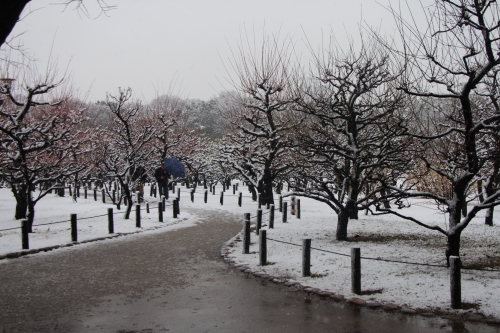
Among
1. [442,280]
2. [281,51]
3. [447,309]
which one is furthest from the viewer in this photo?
[281,51]

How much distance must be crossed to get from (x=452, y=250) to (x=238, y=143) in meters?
20.2

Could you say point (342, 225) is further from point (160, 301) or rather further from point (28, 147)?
point (28, 147)

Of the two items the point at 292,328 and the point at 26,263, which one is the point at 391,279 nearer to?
the point at 292,328

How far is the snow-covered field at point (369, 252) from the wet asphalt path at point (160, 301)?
2.69ft

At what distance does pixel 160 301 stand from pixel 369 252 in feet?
20.3

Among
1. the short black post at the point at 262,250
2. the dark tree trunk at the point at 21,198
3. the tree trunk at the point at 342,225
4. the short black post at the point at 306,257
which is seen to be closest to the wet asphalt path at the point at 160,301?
the short black post at the point at 262,250

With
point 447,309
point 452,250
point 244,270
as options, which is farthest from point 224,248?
point 447,309

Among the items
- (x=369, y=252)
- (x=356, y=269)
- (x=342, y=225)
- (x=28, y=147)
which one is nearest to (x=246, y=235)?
(x=369, y=252)

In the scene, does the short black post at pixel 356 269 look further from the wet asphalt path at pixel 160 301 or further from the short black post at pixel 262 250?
the short black post at pixel 262 250

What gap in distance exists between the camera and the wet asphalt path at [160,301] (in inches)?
245

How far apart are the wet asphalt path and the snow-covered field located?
0.82 m

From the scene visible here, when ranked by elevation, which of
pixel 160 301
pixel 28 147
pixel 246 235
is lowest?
pixel 160 301

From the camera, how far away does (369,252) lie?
11.5 metres

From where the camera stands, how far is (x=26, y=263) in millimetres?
10516
